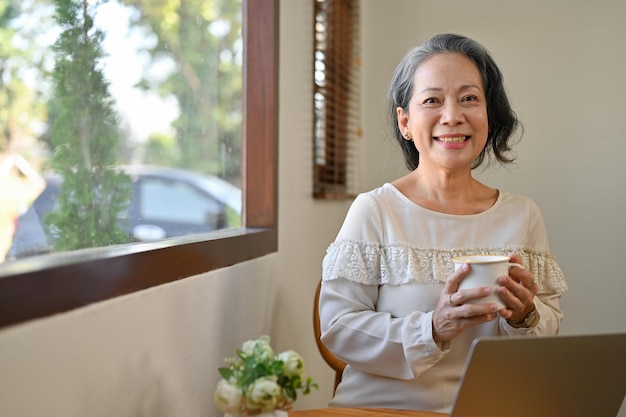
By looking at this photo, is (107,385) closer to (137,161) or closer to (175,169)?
(137,161)

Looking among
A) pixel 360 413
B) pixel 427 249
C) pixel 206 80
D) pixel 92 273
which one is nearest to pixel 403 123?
pixel 427 249

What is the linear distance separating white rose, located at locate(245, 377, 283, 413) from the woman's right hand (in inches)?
18.7

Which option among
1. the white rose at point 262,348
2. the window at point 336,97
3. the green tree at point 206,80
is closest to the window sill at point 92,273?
the white rose at point 262,348

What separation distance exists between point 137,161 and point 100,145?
0.66 feet

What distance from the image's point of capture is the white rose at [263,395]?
3.11ft

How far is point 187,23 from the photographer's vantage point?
6.13 ft

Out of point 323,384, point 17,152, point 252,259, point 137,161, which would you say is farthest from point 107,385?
point 323,384

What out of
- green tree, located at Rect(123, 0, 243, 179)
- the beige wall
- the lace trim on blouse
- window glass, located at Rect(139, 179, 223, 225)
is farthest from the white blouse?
green tree, located at Rect(123, 0, 243, 179)

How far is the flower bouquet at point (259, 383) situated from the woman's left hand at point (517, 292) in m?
0.47

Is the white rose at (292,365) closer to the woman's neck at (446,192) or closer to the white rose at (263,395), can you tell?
the white rose at (263,395)

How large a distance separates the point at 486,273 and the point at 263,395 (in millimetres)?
515

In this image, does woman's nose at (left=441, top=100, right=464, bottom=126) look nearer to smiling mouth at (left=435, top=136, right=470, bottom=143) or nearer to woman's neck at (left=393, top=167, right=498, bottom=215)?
smiling mouth at (left=435, top=136, right=470, bottom=143)

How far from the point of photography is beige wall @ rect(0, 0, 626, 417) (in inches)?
39.4

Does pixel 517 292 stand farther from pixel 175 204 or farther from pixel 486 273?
pixel 175 204
